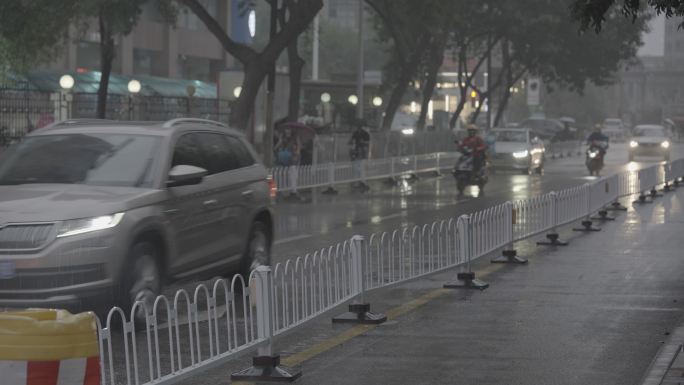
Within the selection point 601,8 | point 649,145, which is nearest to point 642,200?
point 601,8

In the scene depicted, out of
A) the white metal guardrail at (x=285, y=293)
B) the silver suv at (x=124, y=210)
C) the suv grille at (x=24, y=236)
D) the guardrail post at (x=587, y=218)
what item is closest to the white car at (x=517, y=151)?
the white metal guardrail at (x=285, y=293)

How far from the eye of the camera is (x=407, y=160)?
4203 cm

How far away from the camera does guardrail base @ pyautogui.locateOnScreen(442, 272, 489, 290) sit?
1490cm

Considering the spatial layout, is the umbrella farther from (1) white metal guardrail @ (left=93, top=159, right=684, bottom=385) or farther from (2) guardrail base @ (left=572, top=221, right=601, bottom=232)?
(2) guardrail base @ (left=572, top=221, right=601, bottom=232)

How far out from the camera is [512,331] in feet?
39.1

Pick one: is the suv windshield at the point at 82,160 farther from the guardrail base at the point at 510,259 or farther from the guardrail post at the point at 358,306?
the guardrail base at the point at 510,259

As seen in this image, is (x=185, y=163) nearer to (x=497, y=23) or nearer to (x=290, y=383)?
(x=290, y=383)

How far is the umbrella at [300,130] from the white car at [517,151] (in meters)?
10.9

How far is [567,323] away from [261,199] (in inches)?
143

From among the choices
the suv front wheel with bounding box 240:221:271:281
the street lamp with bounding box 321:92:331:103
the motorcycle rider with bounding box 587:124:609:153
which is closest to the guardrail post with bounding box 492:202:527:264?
the suv front wheel with bounding box 240:221:271:281

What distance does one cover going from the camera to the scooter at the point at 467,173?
34.7 metres

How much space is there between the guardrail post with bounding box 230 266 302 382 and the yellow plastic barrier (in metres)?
3.49

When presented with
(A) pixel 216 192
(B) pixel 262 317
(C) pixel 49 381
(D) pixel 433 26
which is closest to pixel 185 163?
(A) pixel 216 192

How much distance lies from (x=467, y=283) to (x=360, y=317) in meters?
2.92
